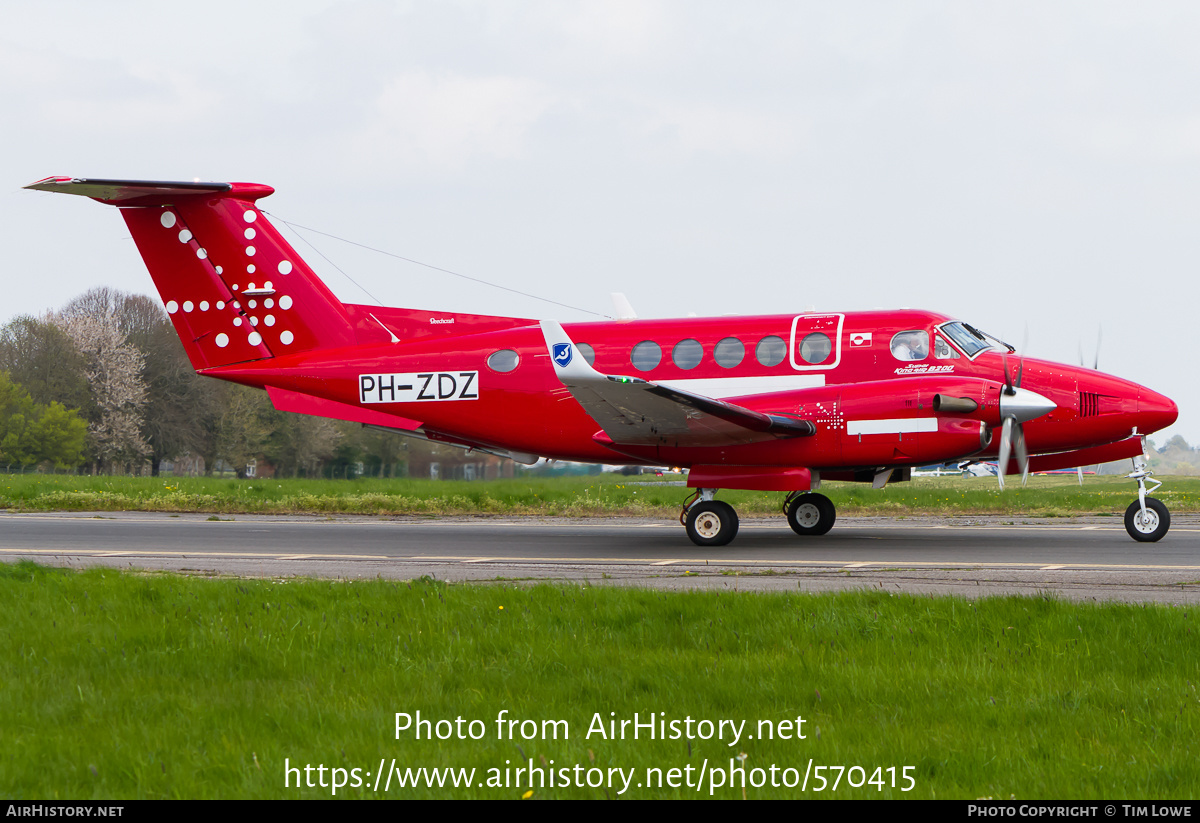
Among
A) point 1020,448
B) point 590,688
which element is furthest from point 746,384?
point 590,688

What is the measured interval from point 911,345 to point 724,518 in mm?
4058

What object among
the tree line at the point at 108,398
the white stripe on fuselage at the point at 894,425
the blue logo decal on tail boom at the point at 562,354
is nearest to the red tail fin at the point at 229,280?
the blue logo decal on tail boom at the point at 562,354

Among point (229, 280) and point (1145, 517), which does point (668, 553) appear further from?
point (229, 280)

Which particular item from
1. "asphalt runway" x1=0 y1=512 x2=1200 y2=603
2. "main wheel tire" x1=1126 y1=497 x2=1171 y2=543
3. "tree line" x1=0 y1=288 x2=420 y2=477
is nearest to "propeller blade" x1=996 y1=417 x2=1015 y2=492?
"asphalt runway" x1=0 y1=512 x2=1200 y2=603

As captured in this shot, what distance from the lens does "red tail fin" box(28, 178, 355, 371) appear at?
17.6 m

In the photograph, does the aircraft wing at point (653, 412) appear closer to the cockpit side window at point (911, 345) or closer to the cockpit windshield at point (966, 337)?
the cockpit side window at point (911, 345)

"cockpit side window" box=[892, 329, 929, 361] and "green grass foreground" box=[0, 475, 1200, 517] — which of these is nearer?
"cockpit side window" box=[892, 329, 929, 361]

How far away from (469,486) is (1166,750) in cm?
1913

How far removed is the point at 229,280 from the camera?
697 inches

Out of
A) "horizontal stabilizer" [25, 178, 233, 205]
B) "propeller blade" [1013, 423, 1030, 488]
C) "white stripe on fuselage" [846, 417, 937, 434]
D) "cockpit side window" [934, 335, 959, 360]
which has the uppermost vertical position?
"horizontal stabilizer" [25, 178, 233, 205]

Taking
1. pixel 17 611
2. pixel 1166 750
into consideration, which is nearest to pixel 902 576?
pixel 1166 750

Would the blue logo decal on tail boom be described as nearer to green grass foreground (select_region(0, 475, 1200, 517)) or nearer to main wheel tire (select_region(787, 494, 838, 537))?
main wheel tire (select_region(787, 494, 838, 537))

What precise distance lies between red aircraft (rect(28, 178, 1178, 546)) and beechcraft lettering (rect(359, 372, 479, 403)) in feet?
0.09
